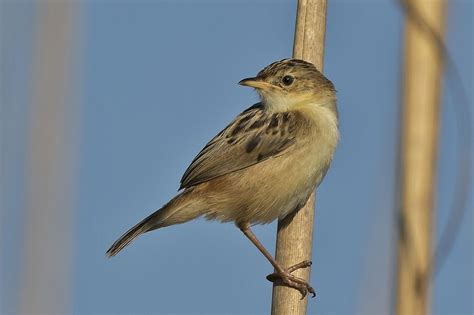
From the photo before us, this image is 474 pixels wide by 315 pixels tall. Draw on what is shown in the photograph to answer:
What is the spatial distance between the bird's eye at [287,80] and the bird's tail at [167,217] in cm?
90

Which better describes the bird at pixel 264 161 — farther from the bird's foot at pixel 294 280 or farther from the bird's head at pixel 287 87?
the bird's foot at pixel 294 280

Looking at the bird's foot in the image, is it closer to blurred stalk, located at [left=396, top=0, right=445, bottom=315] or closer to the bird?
the bird

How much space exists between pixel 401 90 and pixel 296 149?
1785mm

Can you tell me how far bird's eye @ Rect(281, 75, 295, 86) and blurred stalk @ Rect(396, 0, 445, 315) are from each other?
188 centimetres

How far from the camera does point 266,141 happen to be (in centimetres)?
450

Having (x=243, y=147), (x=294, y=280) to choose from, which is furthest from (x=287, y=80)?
(x=294, y=280)

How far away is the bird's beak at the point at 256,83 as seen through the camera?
459cm

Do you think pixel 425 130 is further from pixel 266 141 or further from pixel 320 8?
pixel 266 141

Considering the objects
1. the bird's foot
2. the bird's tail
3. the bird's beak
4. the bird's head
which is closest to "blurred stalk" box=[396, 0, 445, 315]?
the bird's foot

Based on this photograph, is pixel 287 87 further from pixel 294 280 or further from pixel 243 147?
pixel 294 280

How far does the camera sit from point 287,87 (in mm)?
4688

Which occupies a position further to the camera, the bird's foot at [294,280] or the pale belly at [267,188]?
the pale belly at [267,188]

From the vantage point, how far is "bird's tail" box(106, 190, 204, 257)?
4.42 metres

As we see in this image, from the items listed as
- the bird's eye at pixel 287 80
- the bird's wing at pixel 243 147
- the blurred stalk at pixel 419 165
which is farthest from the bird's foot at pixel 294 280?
the bird's eye at pixel 287 80
